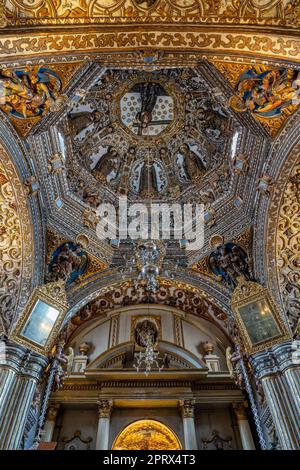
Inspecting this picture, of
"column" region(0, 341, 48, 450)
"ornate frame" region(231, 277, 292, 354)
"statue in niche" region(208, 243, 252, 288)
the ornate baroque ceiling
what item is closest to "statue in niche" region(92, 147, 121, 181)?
the ornate baroque ceiling

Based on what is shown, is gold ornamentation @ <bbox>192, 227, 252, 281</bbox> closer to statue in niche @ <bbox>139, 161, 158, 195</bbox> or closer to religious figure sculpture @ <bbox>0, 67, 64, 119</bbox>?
statue in niche @ <bbox>139, 161, 158, 195</bbox>

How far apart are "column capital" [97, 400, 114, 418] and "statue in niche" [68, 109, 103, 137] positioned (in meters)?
8.29

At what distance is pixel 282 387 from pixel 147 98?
9133 mm

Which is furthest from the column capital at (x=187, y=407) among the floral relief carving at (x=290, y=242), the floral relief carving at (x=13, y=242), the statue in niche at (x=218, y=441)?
the floral relief carving at (x=13, y=242)

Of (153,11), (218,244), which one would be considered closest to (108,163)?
(218,244)

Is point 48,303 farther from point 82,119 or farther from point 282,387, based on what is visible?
point 282,387

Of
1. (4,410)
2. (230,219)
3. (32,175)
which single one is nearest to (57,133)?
(32,175)

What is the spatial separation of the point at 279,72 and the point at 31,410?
9340 mm

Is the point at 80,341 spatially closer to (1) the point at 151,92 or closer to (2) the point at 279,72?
(1) the point at 151,92

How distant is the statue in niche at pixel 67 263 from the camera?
9.82 metres

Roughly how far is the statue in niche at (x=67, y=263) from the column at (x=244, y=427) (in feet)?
21.0

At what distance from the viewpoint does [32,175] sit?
9102mm

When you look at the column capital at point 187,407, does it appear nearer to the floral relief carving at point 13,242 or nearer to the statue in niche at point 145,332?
the statue in niche at point 145,332

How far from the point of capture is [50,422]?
33.1 feet
